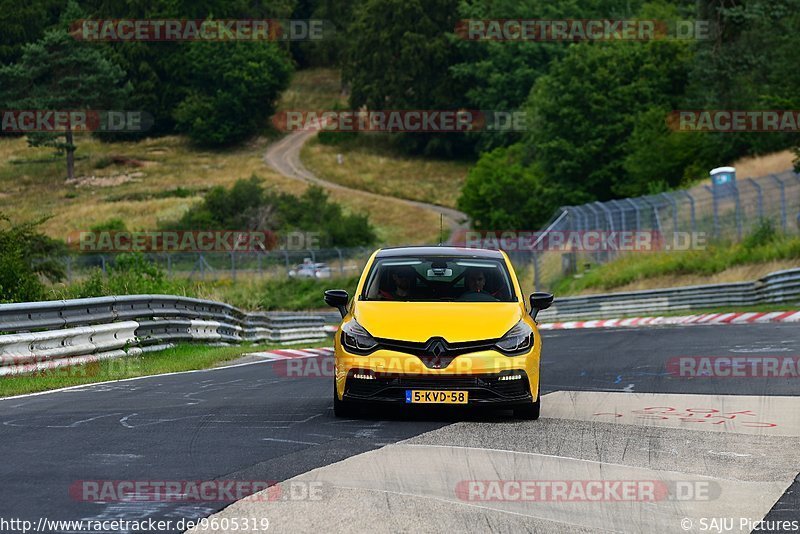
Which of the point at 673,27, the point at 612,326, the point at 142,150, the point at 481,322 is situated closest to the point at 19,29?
the point at 142,150

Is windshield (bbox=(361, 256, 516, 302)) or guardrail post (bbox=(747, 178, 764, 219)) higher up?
windshield (bbox=(361, 256, 516, 302))

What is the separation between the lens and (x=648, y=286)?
45531 millimetres

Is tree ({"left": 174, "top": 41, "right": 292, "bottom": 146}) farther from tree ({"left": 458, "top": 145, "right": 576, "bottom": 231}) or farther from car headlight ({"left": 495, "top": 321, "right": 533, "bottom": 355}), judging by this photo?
car headlight ({"left": 495, "top": 321, "right": 533, "bottom": 355})

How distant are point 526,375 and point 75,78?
99238mm

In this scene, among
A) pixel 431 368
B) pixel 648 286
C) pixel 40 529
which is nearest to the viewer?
pixel 40 529

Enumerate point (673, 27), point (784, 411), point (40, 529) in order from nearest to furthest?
point (40, 529)
point (784, 411)
point (673, 27)

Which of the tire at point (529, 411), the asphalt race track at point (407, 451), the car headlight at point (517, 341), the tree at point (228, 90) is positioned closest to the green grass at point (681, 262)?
the asphalt race track at point (407, 451)

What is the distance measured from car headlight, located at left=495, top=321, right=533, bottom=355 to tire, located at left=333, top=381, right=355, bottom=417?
55.4 inches

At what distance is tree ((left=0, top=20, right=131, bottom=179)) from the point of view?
344 ft

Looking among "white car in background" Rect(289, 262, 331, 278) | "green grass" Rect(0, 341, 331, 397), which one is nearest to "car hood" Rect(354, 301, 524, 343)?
"green grass" Rect(0, 341, 331, 397)

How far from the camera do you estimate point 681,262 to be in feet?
148

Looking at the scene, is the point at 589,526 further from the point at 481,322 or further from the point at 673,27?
the point at 673,27

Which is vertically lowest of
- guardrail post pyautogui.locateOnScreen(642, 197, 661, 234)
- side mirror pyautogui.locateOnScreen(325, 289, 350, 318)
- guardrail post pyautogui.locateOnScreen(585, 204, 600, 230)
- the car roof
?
guardrail post pyautogui.locateOnScreen(585, 204, 600, 230)

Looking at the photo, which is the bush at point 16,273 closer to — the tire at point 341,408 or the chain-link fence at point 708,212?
the tire at point 341,408
